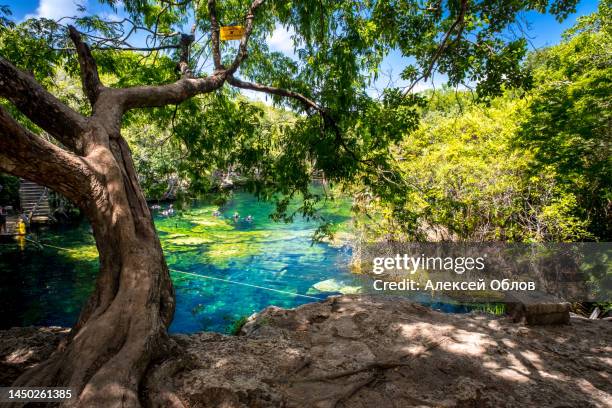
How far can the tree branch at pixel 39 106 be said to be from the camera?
2410mm

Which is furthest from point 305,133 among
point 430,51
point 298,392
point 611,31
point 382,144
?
point 611,31

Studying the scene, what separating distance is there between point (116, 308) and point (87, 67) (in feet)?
8.57

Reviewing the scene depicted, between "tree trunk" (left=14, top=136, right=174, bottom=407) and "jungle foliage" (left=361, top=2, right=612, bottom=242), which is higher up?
"jungle foliage" (left=361, top=2, right=612, bottom=242)

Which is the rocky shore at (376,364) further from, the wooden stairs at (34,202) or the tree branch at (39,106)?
the wooden stairs at (34,202)

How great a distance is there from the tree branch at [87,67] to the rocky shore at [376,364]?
259 cm

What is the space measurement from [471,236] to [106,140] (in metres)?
8.90

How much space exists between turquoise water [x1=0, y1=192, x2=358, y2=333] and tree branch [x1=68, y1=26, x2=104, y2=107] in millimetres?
3262

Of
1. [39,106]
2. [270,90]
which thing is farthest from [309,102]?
[39,106]

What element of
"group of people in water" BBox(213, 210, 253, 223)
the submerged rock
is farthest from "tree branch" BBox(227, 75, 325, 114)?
"group of people in water" BBox(213, 210, 253, 223)

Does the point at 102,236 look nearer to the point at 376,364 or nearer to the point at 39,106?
the point at 39,106

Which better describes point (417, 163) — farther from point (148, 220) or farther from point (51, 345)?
point (51, 345)

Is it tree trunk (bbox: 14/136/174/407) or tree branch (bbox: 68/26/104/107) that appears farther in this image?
tree branch (bbox: 68/26/104/107)

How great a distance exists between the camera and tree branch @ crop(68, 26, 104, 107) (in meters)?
3.32

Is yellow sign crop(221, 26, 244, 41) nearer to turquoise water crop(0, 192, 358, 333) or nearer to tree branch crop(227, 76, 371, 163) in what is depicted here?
tree branch crop(227, 76, 371, 163)
